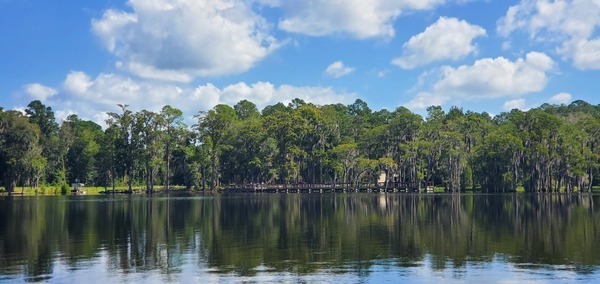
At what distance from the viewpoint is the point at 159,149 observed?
110812mm

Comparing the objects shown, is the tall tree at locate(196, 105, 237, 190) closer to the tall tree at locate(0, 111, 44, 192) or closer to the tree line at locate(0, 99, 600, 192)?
the tree line at locate(0, 99, 600, 192)

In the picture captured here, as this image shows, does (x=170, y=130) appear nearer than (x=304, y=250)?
No

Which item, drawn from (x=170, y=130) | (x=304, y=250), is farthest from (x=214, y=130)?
(x=304, y=250)

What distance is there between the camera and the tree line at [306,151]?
102m

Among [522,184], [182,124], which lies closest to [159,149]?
[182,124]

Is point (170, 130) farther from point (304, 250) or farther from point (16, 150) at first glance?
point (304, 250)

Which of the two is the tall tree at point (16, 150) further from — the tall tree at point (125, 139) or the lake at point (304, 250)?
the lake at point (304, 250)

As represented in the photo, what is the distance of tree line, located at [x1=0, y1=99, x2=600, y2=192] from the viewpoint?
10181 centimetres

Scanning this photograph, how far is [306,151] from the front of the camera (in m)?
120

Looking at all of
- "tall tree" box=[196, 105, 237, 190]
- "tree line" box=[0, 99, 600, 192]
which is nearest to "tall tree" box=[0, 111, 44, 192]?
"tree line" box=[0, 99, 600, 192]

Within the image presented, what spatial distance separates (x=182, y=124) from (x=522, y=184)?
6626cm

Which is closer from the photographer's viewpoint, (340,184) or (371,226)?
(371,226)

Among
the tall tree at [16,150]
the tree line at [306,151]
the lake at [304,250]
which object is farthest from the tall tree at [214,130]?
the lake at [304,250]

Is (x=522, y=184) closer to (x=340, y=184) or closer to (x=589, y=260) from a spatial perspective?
(x=340, y=184)
